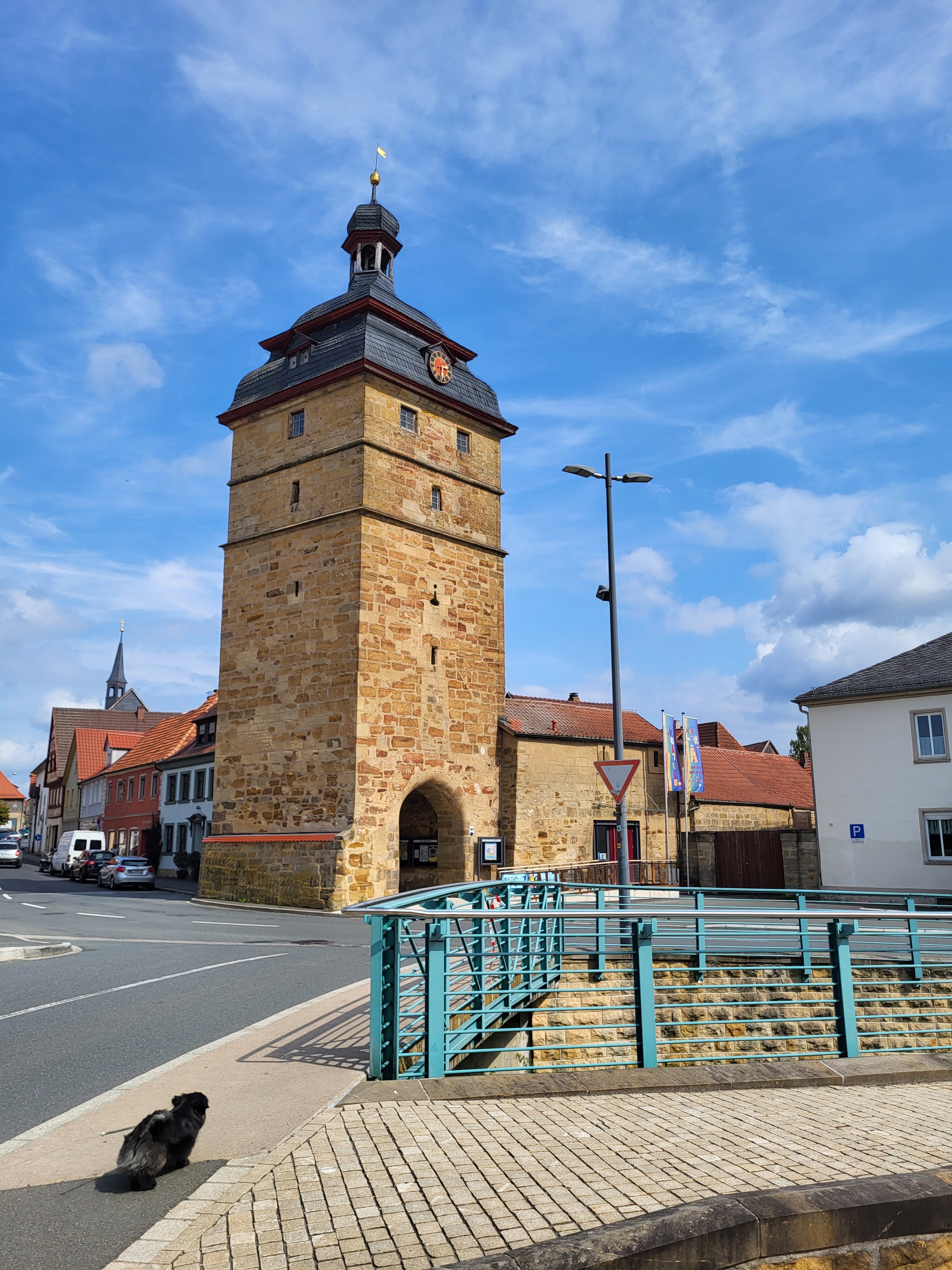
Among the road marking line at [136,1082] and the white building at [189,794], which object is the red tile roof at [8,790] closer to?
the white building at [189,794]

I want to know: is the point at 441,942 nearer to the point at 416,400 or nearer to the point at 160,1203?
the point at 160,1203

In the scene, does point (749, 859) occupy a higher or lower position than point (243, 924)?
higher

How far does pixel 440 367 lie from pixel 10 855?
43.3 meters

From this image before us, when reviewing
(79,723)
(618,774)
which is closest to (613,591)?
(618,774)

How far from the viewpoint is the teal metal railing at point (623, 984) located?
20.7ft

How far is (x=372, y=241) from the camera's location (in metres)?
33.7

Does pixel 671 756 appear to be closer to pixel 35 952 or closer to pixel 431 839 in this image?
pixel 431 839

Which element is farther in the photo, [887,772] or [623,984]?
[887,772]

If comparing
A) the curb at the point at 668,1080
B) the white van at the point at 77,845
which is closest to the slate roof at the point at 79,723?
the white van at the point at 77,845

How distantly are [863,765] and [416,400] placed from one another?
53.1 ft

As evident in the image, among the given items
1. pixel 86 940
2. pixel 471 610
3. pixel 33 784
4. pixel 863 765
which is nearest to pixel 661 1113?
pixel 86 940

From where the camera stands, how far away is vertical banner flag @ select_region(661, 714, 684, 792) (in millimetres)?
29641

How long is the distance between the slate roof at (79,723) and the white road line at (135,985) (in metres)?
67.4

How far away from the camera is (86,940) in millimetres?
15617
